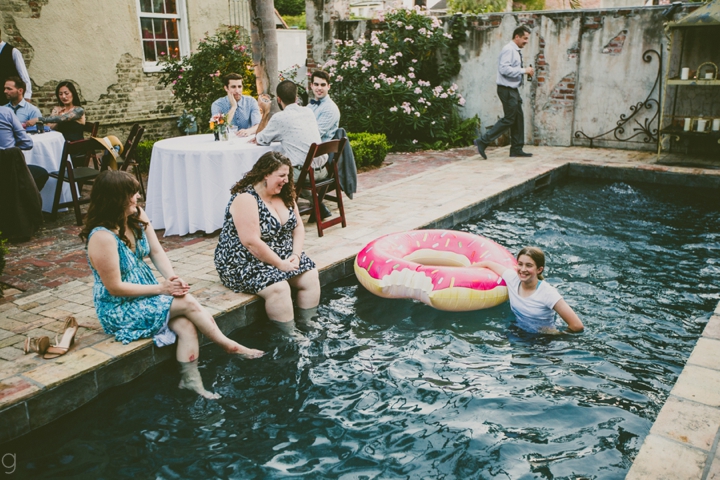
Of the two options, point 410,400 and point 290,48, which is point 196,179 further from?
point 290,48

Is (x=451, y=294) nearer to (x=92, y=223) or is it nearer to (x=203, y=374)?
(x=203, y=374)

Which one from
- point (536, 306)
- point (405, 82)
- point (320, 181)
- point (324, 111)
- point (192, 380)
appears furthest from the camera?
point (405, 82)

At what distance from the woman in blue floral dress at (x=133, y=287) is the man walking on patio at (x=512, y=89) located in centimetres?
646

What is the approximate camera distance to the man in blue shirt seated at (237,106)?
6547 mm

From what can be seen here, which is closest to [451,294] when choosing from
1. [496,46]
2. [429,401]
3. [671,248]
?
[429,401]

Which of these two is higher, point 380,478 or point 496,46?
point 496,46

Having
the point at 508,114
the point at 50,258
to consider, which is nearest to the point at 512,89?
the point at 508,114

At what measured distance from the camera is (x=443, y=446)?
9.44 ft

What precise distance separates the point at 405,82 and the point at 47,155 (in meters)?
5.84

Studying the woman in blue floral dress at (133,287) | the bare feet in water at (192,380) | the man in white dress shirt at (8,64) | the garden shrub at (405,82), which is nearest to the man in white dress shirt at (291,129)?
the woman in blue floral dress at (133,287)

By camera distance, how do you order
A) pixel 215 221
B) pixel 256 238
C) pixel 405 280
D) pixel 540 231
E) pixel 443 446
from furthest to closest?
1. pixel 540 231
2. pixel 215 221
3. pixel 405 280
4. pixel 256 238
5. pixel 443 446

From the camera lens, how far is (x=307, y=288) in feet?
13.8

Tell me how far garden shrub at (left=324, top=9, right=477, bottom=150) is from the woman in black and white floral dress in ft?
19.9

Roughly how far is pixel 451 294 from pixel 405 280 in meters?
0.36
